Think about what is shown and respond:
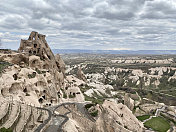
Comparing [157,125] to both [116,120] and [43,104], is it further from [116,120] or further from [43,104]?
[43,104]

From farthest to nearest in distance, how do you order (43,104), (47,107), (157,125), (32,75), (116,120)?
(32,75) < (157,125) < (43,104) < (47,107) < (116,120)

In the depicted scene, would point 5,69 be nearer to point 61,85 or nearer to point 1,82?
point 1,82

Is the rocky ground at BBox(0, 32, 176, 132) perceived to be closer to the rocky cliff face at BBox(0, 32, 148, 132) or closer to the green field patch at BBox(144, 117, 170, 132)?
the rocky cliff face at BBox(0, 32, 148, 132)

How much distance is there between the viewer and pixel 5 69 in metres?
49.0

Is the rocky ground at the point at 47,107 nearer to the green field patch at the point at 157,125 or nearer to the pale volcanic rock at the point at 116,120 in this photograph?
the pale volcanic rock at the point at 116,120

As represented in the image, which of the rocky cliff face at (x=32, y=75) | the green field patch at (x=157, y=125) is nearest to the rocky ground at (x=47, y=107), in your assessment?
the rocky cliff face at (x=32, y=75)

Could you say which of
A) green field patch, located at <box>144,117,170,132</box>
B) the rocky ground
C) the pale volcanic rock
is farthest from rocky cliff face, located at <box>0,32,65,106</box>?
green field patch, located at <box>144,117,170,132</box>

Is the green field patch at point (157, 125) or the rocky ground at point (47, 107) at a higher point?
the rocky ground at point (47, 107)

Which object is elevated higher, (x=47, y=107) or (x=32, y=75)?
(x=32, y=75)

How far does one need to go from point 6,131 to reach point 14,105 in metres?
9.65

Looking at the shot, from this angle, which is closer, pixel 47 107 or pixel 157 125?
pixel 47 107

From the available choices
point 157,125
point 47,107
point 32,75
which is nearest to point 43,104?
point 47,107

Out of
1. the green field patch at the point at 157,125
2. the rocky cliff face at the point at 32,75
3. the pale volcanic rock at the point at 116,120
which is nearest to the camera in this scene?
the pale volcanic rock at the point at 116,120

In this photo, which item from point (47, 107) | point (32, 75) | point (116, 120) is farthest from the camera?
point (32, 75)
